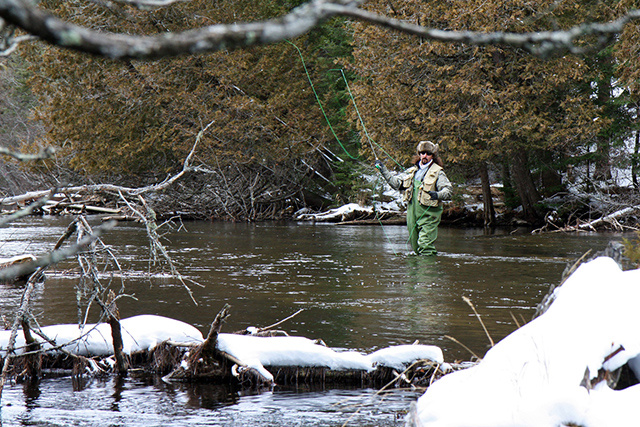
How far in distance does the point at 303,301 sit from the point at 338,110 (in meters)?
23.8

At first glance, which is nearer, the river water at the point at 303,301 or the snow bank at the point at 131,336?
the river water at the point at 303,301

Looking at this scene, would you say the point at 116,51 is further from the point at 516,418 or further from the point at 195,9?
the point at 195,9

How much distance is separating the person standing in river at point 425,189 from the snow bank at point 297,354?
7655 millimetres

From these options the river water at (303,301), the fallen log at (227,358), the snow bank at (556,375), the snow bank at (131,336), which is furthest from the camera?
the snow bank at (131,336)

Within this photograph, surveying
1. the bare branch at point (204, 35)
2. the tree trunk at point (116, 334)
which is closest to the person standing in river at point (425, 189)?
the tree trunk at point (116, 334)

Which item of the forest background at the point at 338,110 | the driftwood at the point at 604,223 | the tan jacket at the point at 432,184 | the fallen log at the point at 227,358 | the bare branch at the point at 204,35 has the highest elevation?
the forest background at the point at 338,110

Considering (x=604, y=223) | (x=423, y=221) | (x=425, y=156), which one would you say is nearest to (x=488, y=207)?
(x=604, y=223)

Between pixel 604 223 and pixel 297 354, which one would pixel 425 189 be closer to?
pixel 297 354

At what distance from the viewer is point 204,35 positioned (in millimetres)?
1468

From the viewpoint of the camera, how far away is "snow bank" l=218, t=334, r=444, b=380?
5.48m

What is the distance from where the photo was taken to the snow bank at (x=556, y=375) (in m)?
3.38

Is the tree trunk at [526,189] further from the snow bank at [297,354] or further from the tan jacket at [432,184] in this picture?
the snow bank at [297,354]

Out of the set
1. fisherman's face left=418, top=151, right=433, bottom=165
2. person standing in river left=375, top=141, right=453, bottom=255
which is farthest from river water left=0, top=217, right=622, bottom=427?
fisherman's face left=418, top=151, right=433, bottom=165

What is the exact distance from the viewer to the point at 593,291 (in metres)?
4.24
